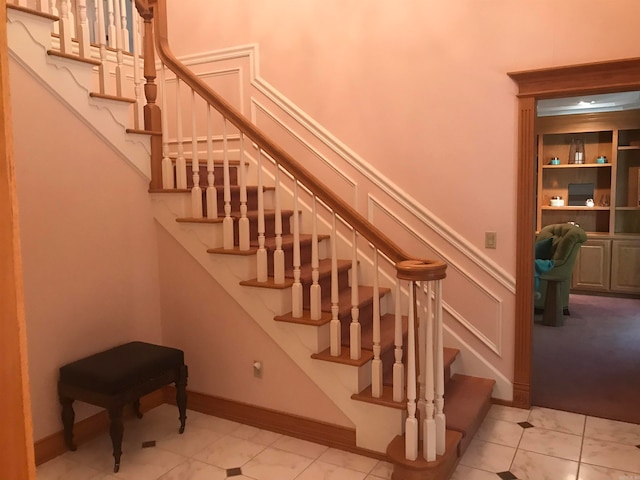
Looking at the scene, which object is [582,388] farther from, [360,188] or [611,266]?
[611,266]

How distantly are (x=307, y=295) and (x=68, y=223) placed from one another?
1.47 metres

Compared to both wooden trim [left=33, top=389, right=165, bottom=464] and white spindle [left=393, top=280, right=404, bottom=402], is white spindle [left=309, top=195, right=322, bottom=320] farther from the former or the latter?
wooden trim [left=33, top=389, right=165, bottom=464]

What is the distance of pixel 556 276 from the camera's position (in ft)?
17.3

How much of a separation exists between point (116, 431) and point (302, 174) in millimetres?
1694

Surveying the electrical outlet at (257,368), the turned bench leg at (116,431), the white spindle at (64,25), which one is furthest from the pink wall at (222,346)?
the white spindle at (64,25)

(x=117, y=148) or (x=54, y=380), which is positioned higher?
(x=117, y=148)

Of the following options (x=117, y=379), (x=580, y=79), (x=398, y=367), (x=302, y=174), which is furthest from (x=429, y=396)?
(x=580, y=79)

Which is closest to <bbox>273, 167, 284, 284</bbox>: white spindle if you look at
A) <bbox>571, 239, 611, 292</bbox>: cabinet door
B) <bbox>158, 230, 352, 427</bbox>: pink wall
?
<bbox>158, 230, 352, 427</bbox>: pink wall

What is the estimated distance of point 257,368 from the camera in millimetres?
3176

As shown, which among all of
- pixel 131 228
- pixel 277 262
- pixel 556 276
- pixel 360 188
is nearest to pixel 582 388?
pixel 556 276

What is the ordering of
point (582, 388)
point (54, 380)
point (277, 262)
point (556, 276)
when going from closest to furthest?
1. point (54, 380)
2. point (277, 262)
3. point (582, 388)
4. point (556, 276)

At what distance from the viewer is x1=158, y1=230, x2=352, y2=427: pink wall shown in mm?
3053

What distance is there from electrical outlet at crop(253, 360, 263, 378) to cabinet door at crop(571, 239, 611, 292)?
5160mm

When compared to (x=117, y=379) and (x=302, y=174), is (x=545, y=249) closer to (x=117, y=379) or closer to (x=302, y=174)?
(x=302, y=174)
